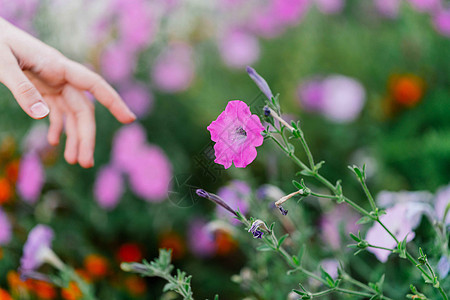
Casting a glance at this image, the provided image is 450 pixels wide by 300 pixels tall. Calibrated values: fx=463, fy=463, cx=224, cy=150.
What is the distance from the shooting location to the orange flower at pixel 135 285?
1.33m

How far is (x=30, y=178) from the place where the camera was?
1422 mm

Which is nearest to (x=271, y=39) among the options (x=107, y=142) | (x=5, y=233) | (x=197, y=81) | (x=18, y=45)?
(x=197, y=81)

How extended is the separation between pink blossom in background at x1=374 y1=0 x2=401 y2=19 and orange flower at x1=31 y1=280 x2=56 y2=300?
1696mm

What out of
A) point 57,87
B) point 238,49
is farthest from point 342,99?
point 57,87

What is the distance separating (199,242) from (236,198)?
1.63ft

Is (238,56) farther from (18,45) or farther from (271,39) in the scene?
(18,45)

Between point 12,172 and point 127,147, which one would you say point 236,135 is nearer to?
Answer: point 127,147

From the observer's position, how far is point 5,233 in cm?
130

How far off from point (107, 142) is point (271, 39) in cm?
87

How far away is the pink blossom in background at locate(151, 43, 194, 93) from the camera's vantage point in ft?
6.05

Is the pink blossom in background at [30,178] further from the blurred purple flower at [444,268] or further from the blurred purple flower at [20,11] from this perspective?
the blurred purple flower at [444,268]

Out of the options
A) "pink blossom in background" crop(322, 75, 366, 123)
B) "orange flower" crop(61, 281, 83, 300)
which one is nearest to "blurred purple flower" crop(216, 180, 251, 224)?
"orange flower" crop(61, 281, 83, 300)

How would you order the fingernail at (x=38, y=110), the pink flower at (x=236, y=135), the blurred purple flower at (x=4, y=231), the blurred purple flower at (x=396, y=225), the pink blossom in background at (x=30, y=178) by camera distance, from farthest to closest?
the pink blossom in background at (x=30, y=178), the blurred purple flower at (x=4, y=231), the blurred purple flower at (x=396, y=225), the fingernail at (x=38, y=110), the pink flower at (x=236, y=135)

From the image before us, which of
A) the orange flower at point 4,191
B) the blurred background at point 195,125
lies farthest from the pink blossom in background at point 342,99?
the orange flower at point 4,191
